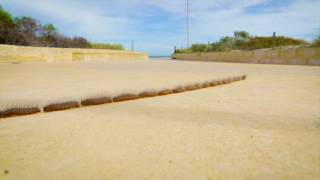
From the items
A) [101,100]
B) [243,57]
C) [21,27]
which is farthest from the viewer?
[243,57]

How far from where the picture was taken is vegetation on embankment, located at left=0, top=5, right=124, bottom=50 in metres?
7.74

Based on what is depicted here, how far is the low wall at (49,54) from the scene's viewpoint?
5.62 m

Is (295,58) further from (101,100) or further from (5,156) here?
(5,156)

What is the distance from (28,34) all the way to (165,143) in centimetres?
922

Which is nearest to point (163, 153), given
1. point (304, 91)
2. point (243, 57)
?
point (304, 91)

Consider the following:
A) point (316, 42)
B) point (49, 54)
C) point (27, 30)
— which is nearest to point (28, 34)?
point (27, 30)

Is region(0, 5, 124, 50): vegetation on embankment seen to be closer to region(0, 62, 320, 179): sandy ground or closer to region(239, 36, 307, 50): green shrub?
region(0, 62, 320, 179): sandy ground

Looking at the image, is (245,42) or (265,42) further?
(245,42)

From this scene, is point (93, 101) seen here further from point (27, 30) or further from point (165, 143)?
point (27, 30)

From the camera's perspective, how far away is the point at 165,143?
1089 mm

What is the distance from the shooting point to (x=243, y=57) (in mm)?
9773

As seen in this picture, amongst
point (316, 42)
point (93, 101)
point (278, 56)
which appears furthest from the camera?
point (278, 56)

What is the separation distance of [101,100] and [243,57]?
29.4 feet

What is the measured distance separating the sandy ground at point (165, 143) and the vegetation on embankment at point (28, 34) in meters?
7.68
